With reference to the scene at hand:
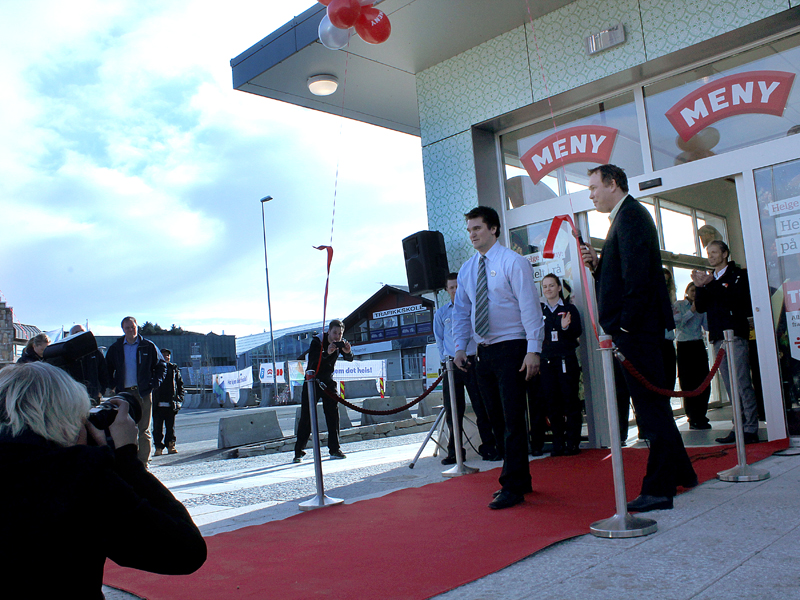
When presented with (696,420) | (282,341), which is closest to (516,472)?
(696,420)

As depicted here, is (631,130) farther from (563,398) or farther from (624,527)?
(624,527)

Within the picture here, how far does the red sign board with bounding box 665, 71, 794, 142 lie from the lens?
5.37 metres

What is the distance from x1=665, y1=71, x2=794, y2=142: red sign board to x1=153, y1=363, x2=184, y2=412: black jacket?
7.66m

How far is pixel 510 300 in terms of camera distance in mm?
3994

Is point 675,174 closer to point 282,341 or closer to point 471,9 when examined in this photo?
point 471,9

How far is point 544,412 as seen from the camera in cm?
611

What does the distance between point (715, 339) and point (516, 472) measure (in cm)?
293

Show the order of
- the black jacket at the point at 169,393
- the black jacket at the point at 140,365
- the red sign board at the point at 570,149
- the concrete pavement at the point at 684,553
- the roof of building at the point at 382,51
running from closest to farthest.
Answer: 1. the concrete pavement at the point at 684,553
2. the roof of building at the point at 382,51
3. the red sign board at the point at 570,149
4. the black jacket at the point at 140,365
5. the black jacket at the point at 169,393

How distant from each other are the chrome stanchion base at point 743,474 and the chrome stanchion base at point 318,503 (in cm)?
249

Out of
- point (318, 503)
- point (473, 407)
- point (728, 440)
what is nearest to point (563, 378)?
point (473, 407)

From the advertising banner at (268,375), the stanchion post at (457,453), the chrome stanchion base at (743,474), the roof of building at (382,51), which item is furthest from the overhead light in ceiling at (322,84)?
the advertising banner at (268,375)

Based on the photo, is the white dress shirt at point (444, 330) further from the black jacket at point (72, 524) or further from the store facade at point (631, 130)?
the black jacket at point (72, 524)

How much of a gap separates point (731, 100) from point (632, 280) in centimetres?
324

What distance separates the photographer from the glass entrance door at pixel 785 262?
17.2ft
